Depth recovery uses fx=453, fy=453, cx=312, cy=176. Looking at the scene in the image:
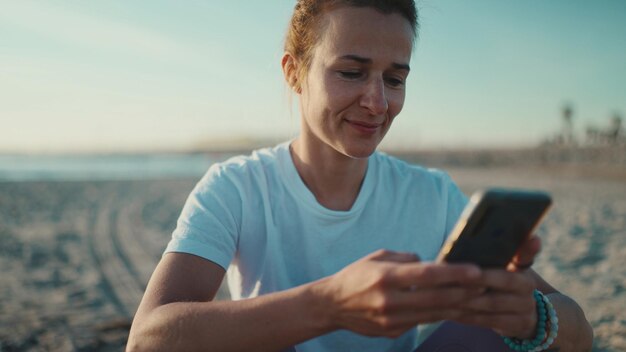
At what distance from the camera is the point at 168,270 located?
5.03 ft

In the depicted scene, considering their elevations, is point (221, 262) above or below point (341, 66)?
below

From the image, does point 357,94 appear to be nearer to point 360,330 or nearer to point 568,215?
point 360,330

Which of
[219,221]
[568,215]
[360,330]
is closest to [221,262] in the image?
[219,221]

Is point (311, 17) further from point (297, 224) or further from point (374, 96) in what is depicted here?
point (297, 224)

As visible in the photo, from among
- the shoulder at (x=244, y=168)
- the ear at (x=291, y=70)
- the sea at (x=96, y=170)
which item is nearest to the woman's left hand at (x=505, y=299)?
the shoulder at (x=244, y=168)

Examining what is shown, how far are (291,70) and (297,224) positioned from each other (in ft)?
2.49

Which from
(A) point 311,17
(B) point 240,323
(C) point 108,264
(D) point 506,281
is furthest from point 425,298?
(C) point 108,264

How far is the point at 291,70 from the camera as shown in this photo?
2172mm

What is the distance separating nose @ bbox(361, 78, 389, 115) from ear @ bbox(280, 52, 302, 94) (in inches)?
15.5

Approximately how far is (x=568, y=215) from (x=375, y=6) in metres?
8.24

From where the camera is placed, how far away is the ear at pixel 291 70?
6.93 feet

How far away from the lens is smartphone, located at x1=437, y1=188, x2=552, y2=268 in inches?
39.4

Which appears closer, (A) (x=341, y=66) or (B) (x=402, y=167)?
(A) (x=341, y=66)

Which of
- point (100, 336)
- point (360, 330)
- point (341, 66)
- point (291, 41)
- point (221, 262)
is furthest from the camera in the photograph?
point (100, 336)
